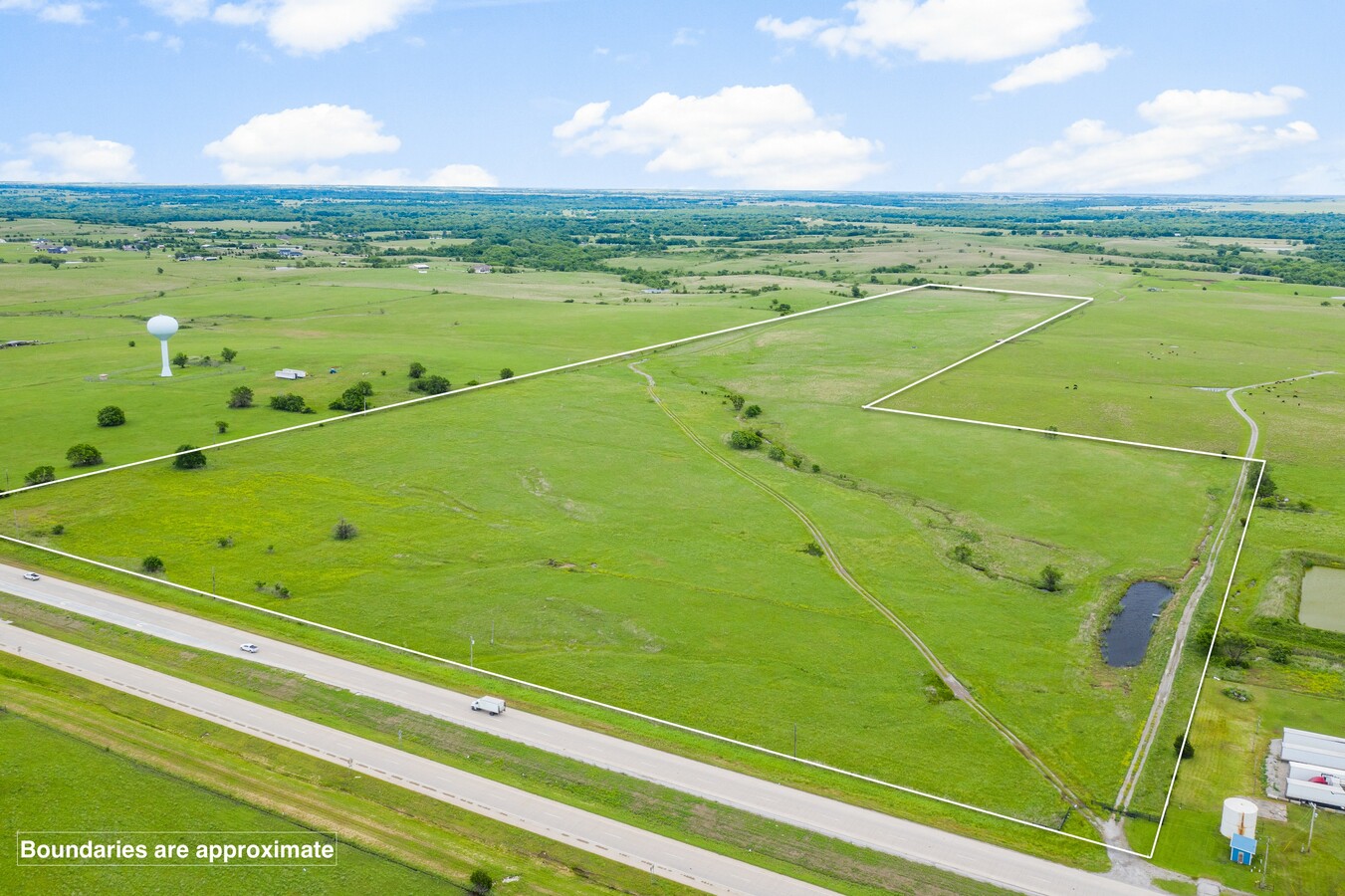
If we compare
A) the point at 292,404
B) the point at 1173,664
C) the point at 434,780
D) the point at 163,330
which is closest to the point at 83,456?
the point at 292,404

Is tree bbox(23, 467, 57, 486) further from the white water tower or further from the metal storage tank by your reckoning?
the metal storage tank

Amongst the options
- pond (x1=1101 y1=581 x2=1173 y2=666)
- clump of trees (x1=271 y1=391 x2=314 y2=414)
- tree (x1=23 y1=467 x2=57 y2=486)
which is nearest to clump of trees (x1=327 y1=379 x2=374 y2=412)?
clump of trees (x1=271 y1=391 x2=314 y2=414)

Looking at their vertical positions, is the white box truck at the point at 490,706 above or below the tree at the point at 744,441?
below

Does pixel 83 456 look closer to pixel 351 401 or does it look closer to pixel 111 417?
pixel 111 417

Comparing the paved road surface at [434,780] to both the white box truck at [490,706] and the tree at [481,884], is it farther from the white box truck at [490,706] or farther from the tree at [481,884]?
the white box truck at [490,706]

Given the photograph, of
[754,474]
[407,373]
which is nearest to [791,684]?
[754,474]

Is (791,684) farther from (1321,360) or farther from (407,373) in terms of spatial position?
(1321,360)

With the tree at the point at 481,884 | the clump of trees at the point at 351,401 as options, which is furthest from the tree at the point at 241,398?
the tree at the point at 481,884
